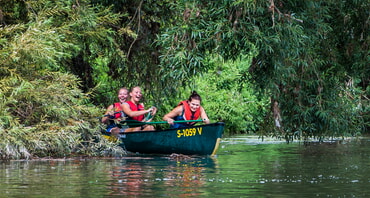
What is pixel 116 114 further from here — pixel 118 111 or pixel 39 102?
pixel 39 102

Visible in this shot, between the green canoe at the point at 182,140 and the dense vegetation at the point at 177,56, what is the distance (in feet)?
3.00

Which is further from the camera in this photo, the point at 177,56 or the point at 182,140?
the point at 182,140

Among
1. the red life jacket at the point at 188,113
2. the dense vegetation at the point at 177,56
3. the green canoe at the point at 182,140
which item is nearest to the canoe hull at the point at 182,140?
the green canoe at the point at 182,140

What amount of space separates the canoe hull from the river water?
0.87 feet

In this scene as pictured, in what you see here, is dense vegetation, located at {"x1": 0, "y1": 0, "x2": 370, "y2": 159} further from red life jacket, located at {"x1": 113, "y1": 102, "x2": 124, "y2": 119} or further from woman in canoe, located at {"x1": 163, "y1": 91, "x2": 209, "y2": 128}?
red life jacket, located at {"x1": 113, "y1": 102, "x2": 124, "y2": 119}

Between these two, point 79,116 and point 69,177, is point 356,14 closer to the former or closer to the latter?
point 79,116

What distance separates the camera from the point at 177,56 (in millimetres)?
13422

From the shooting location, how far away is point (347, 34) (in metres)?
16.4

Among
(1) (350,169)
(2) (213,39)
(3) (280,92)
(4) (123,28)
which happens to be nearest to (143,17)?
(4) (123,28)

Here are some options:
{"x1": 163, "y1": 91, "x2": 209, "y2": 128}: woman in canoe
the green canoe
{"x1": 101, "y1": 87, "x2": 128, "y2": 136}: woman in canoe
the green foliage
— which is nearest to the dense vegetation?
the green foliage

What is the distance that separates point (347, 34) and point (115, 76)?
18.8 feet

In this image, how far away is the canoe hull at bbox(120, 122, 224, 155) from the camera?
621 inches

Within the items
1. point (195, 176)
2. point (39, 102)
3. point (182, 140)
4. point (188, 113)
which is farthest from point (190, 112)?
point (195, 176)

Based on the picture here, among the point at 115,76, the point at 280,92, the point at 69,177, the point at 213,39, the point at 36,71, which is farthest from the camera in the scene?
the point at 115,76
